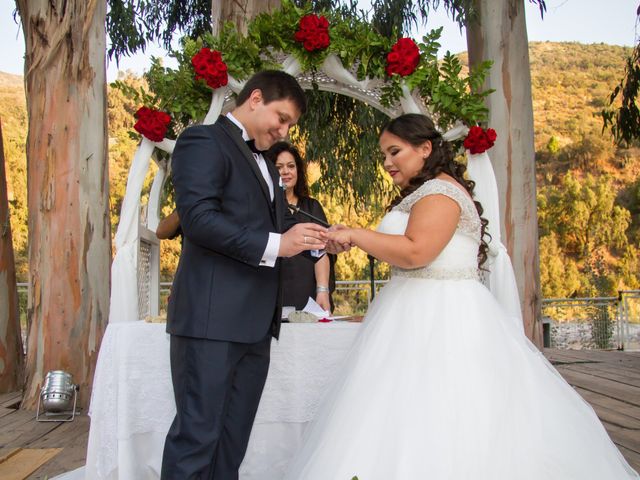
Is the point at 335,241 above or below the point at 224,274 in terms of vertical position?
above

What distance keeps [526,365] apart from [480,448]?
0.41m

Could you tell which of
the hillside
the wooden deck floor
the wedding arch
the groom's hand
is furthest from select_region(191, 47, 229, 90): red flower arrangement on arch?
the hillside

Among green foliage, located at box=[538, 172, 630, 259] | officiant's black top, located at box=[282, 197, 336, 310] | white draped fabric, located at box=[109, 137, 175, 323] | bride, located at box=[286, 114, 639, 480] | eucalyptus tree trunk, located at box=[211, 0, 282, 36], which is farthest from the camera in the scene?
green foliage, located at box=[538, 172, 630, 259]

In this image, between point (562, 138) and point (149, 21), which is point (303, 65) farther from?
point (562, 138)

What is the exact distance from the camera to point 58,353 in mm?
4789

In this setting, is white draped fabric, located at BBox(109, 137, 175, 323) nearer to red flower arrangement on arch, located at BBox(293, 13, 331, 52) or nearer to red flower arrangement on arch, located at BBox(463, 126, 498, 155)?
red flower arrangement on arch, located at BBox(293, 13, 331, 52)

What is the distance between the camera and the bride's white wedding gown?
6.73 feet

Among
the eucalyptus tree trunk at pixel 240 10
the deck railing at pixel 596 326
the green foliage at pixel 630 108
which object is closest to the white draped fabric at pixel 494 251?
the eucalyptus tree trunk at pixel 240 10

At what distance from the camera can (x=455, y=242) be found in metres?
2.45

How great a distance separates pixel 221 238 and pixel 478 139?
245 cm

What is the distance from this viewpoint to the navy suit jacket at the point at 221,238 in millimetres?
1953

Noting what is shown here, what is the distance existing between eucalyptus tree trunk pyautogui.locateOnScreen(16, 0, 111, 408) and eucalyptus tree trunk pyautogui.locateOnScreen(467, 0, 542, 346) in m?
3.54

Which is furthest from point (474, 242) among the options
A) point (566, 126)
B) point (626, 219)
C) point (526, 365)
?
point (566, 126)

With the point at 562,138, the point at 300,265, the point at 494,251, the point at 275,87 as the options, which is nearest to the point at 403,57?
the point at 494,251
